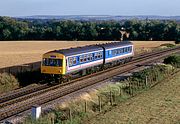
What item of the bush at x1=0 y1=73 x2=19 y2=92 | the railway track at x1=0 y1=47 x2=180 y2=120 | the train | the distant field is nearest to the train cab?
the train

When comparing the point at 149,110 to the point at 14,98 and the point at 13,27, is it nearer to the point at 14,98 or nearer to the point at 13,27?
the point at 14,98

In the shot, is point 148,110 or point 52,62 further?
point 52,62

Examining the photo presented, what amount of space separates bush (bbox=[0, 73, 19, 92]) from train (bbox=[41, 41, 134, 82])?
9.75ft

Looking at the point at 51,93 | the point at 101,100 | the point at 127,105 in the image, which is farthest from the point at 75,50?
the point at 127,105

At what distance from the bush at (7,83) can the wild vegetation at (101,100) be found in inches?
285

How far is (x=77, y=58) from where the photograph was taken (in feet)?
115

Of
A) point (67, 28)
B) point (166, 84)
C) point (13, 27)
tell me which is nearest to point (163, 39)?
point (67, 28)

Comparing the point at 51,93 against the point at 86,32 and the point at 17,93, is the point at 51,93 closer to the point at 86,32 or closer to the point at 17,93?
the point at 17,93

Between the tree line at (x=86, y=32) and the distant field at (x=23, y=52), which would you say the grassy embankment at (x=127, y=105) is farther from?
the tree line at (x=86, y=32)

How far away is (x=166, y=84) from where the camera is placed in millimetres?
32375

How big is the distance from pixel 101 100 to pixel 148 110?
4.19 m

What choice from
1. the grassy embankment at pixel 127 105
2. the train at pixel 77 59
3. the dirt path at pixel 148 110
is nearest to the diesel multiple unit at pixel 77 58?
the train at pixel 77 59

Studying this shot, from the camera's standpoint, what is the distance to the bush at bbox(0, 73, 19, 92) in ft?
99.8

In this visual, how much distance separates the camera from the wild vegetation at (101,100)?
2040cm
